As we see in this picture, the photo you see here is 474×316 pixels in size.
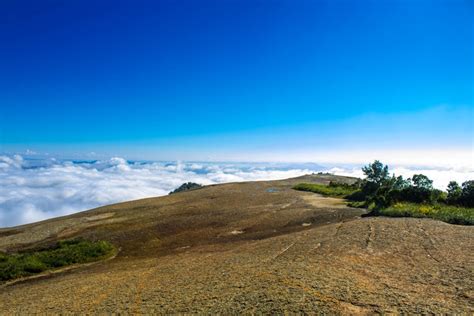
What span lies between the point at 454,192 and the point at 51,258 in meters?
29.3

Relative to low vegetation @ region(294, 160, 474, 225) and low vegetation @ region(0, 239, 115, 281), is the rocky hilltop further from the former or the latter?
low vegetation @ region(294, 160, 474, 225)

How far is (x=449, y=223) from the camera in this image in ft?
59.9

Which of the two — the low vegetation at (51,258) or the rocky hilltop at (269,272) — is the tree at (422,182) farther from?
the low vegetation at (51,258)

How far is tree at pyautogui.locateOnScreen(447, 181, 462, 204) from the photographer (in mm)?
27320

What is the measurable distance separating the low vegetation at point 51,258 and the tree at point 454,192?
25.6m

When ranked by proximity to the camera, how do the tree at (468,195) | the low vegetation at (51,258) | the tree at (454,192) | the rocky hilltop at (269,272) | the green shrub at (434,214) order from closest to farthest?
1. the rocky hilltop at (269,272)
2. the low vegetation at (51,258)
3. the green shrub at (434,214)
4. the tree at (468,195)
5. the tree at (454,192)

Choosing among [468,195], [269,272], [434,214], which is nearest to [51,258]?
[269,272]

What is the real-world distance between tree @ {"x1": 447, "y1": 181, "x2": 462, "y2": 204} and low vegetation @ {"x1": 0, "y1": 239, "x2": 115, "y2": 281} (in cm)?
2556

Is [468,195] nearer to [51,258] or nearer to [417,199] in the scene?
[417,199]

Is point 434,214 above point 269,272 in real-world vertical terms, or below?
above

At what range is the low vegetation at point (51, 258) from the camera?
1648 centimetres

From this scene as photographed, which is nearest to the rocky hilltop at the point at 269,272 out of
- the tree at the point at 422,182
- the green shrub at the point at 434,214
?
the green shrub at the point at 434,214

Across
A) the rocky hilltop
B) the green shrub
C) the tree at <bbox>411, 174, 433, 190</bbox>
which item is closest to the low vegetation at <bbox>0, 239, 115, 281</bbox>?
the rocky hilltop

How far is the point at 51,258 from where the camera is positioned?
1795 centimetres
